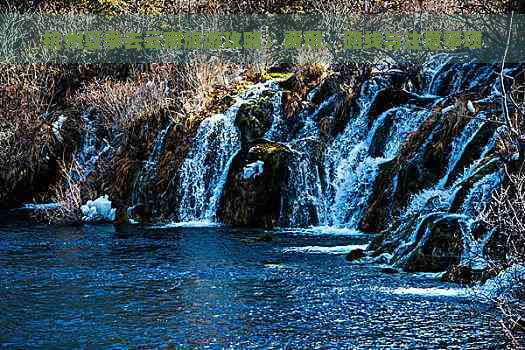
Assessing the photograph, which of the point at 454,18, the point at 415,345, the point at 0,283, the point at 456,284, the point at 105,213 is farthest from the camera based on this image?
the point at 454,18

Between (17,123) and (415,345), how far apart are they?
2567cm

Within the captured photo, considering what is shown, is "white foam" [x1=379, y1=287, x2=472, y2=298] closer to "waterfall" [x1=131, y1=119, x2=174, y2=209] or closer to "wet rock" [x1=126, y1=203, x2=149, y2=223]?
"wet rock" [x1=126, y1=203, x2=149, y2=223]

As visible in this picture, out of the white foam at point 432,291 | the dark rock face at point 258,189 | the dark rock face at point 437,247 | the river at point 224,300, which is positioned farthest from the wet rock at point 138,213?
the white foam at point 432,291

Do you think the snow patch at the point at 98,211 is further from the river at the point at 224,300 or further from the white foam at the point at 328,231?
the white foam at the point at 328,231

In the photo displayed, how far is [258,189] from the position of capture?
27031 mm

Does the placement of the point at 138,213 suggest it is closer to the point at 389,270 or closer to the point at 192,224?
the point at 192,224

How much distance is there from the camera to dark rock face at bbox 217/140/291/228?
2673cm

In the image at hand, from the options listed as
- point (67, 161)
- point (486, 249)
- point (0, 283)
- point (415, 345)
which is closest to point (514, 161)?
point (486, 249)

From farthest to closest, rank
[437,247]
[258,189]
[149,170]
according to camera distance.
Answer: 1. [149,170]
2. [258,189]
3. [437,247]

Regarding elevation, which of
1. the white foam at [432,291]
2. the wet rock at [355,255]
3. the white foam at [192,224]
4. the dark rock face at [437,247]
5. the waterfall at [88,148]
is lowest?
the white foam at [192,224]

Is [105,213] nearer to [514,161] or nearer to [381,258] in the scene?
[381,258]

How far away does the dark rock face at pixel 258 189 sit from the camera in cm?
2673

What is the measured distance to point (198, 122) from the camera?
30.6 metres

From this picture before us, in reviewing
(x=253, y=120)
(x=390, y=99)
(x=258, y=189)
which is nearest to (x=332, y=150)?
(x=390, y=99)
